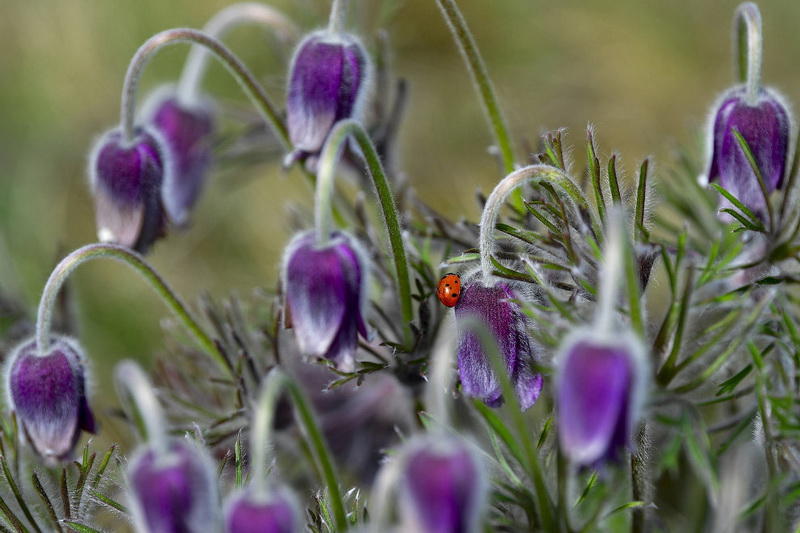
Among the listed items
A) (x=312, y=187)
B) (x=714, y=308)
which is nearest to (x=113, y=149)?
(x=312, y=187)

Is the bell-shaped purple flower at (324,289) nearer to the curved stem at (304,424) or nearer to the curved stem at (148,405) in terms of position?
the curved stem at (304,424)

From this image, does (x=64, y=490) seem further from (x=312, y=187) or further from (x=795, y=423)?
(x=795, y=423)

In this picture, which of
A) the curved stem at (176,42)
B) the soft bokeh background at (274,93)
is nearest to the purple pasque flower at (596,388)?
the curved stem at (176,42)

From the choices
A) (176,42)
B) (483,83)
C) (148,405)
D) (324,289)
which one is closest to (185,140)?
(176,42)

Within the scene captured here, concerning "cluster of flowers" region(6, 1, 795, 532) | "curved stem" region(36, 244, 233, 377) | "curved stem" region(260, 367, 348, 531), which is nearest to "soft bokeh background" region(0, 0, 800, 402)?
"cluster of flowers" region(6, 1, 795, 532)

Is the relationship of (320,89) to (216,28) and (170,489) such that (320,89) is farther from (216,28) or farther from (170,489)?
Result: (170,489)

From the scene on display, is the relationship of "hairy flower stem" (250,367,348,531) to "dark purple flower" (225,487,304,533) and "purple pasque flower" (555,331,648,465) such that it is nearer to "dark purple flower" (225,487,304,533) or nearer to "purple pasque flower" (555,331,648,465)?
"dark purple flower" (225,487,304,533)
